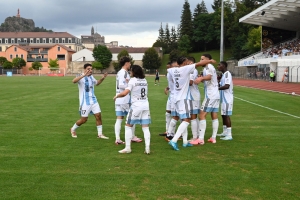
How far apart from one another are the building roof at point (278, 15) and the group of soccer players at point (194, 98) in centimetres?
3198

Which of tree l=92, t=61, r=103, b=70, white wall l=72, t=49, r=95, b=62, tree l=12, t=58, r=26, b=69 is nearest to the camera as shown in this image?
tree l=92, t=61, r=103, b=70

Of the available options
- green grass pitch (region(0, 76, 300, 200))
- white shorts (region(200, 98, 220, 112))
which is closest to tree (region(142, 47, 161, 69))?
green grass pitch (region(0, 76, 300, 200))

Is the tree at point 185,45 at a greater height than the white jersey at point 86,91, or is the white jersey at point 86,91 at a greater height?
the tree at point 185,45

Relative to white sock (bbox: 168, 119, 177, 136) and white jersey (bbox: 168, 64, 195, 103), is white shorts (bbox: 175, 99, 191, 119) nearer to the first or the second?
white jersey (bbox: 168, 64, 195, 103)

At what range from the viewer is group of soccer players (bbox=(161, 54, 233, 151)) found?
24.7 feet

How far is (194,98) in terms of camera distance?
8359 millimetres

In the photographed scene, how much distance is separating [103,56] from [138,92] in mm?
97786

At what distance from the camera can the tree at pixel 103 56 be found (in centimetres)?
10306

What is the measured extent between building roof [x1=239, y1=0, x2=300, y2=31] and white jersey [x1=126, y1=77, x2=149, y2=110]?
112ft

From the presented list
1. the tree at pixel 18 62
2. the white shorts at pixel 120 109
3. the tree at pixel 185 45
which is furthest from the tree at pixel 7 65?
the white shorts at pixel 120 109

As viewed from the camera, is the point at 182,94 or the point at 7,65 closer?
the point at 182,94

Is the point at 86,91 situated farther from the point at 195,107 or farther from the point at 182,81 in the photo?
the point at 195,107

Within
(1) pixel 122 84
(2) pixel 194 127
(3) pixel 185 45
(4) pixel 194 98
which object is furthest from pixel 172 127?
(3) pixel 185 45

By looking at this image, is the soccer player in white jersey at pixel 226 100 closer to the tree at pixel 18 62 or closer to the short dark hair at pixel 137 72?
the short dark hair at pixel 137 72
